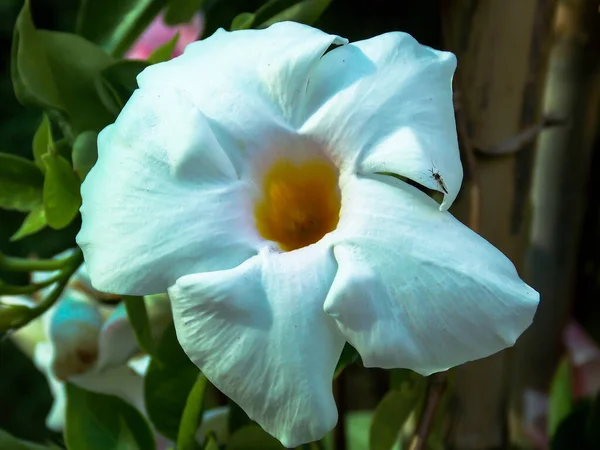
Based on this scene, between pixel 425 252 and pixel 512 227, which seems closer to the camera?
pixel 425 252

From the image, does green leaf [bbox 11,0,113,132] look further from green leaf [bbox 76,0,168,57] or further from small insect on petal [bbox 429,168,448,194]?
small insect on petal [bbox 429,168,448,194]

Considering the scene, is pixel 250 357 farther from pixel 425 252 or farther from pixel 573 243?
pixel 573 243

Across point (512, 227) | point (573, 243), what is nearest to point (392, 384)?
point (512, 227)

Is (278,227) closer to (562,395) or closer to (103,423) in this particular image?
(103,423)

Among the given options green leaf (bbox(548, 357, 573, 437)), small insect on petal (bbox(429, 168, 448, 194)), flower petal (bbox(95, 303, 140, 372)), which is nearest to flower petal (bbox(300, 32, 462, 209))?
small insect on petal (bbox(429, 168, 448, 194))

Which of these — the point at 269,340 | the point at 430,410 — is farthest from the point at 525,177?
the point at 269,340

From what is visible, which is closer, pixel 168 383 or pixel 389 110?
pixel 389 110
